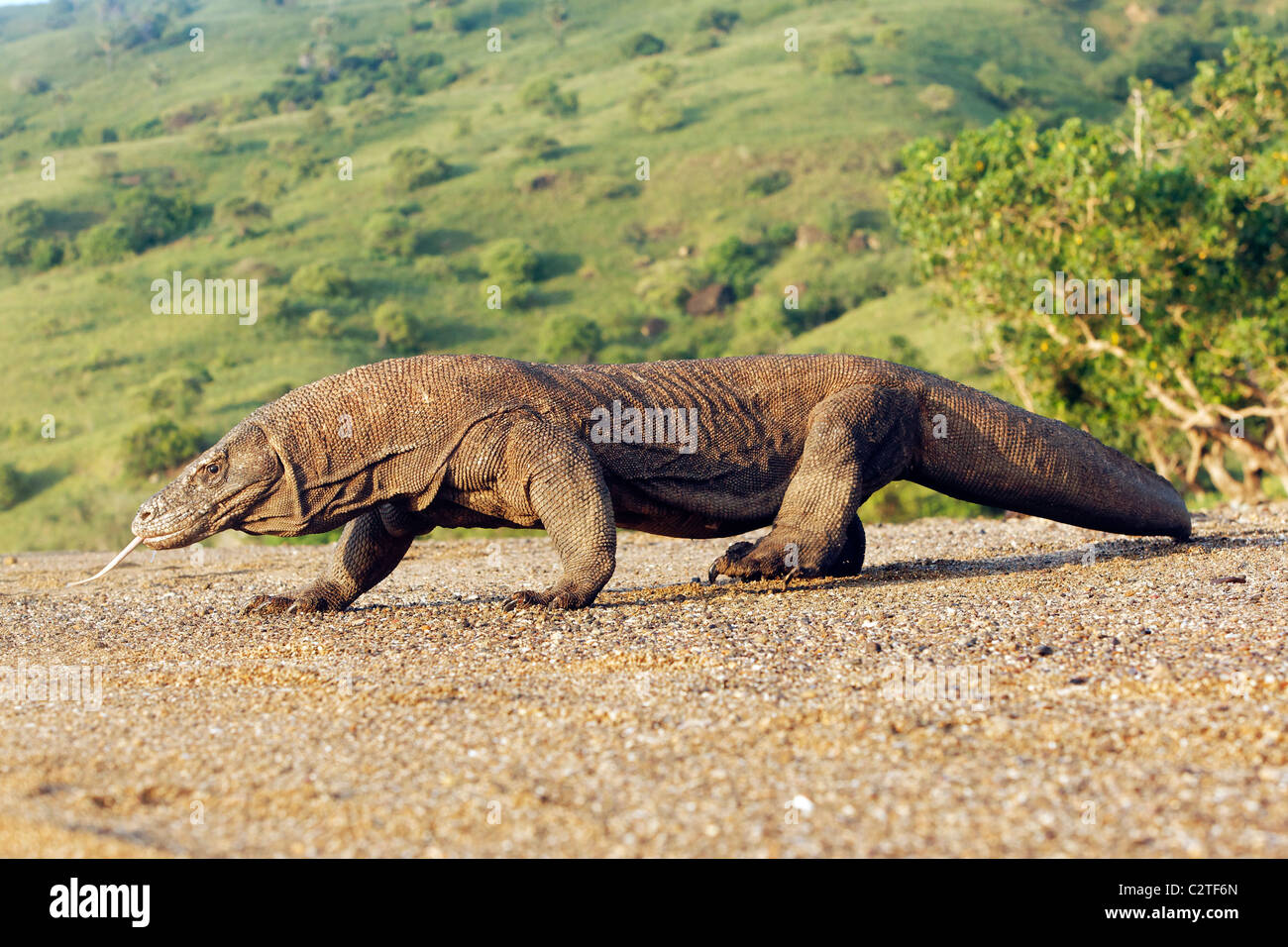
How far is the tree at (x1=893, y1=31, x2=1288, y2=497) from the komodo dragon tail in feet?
27.3

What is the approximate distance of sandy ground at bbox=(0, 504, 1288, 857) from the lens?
329 cm

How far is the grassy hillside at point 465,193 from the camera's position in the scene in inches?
1516

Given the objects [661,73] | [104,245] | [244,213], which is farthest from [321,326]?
[661,73]

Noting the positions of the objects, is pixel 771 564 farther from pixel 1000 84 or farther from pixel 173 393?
pixel 1000 84

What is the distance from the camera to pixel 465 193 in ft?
184

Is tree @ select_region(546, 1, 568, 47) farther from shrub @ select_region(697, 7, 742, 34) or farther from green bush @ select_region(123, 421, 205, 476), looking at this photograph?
green bush @ select_region(123, 421, 205, 476)

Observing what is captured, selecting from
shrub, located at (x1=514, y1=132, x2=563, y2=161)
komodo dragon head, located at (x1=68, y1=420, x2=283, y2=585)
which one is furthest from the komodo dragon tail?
shrub, located at (x1=514, y1=132, x2=563, y2=161)

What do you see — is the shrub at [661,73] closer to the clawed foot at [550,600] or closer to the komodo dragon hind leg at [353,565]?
the komodo dragon hind leg at [353,565]

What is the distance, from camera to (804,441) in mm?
7461

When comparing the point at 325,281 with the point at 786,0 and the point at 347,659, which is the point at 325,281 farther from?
the point at 786,0

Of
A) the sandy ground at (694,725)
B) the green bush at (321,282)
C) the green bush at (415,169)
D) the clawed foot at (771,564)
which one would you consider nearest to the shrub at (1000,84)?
the green bush at (415,169)

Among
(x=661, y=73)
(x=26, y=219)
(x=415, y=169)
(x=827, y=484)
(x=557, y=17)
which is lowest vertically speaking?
(x=827, y=484)

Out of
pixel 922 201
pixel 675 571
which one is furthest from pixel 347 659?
pixel 922 201

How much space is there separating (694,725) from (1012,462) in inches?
165
